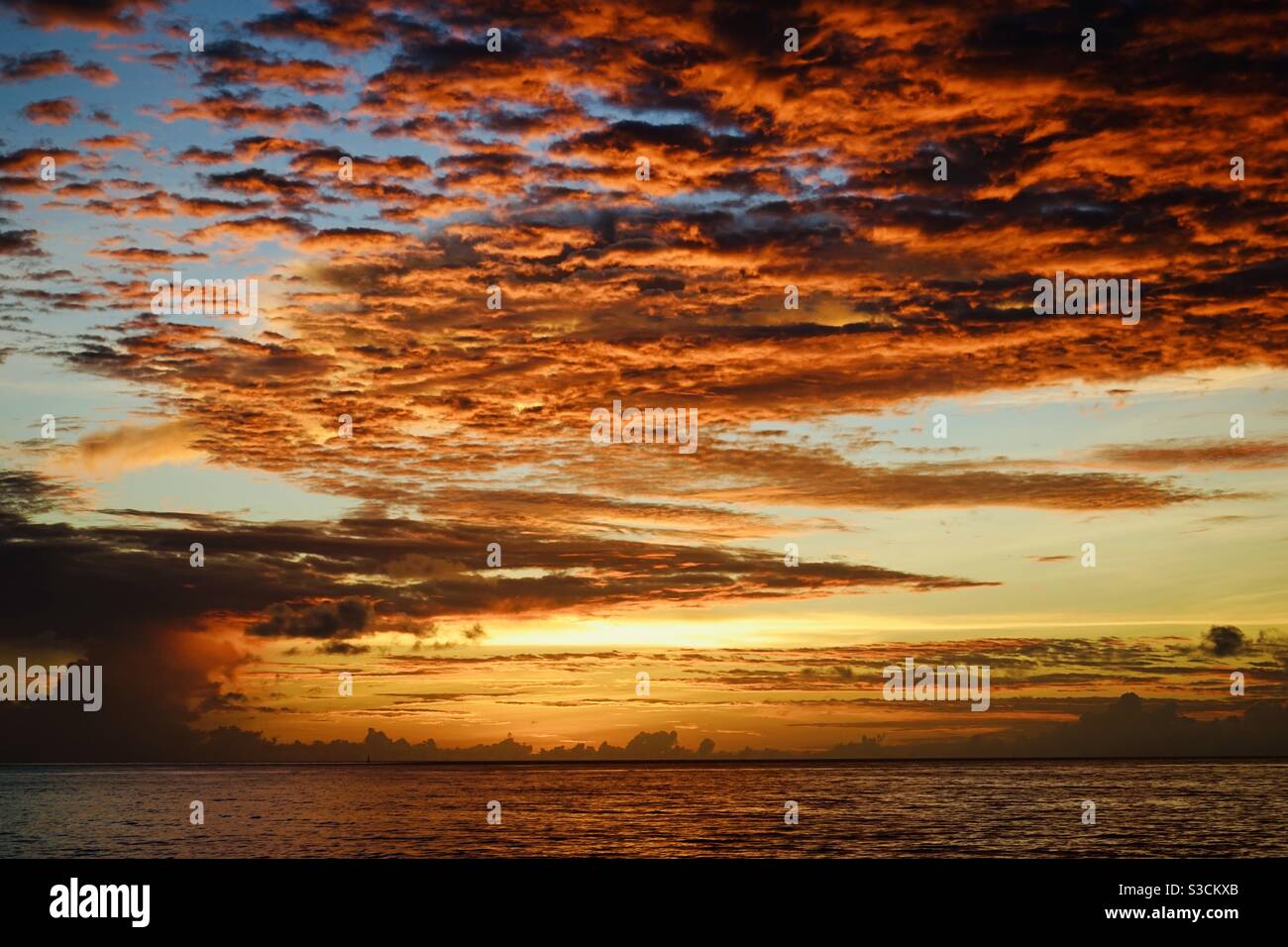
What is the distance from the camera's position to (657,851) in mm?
74188

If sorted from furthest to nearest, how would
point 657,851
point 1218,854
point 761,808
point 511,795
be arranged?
1. point 511,795
2. point 761,808
3. point 657,851
4. point 1218,854
